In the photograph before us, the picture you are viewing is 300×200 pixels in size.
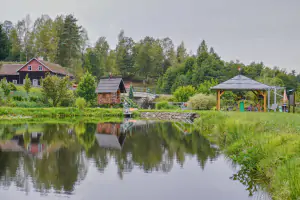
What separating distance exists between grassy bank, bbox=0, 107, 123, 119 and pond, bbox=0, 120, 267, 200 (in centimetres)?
1290

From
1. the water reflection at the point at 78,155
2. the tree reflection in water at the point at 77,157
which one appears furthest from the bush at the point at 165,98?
the tree reflection in water at the point at 77,157

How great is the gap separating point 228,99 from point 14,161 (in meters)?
23.3

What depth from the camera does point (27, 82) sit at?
2934 centimetres

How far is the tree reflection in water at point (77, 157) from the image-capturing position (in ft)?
22.5

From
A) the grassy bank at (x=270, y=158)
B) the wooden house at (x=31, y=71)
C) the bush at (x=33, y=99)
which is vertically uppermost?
the wooden house at (x=31, y=71)

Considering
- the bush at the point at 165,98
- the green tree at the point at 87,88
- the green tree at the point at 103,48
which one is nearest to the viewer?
the green tree at the point at 87,88

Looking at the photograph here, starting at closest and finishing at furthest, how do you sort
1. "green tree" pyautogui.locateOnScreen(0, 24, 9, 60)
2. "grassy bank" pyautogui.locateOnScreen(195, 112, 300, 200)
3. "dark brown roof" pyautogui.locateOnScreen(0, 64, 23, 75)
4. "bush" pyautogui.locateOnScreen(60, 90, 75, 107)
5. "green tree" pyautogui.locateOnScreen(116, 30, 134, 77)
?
1. "grassy bank" pyautogui.locateOnScreen(195, 112, 300, 200)
2. "bush" pyautogui.locateOnScreen(60, 90, 75, 107)
3. "dark brown roof" pyautogui.locateOnScreen(0, 64, 23, 75)
4. "green tree" pyautogui.locateOnScreen(0, 24, 9, 60)
5. "green tree" pyautogui.locateOnScreen(116, 30, 134, 77)

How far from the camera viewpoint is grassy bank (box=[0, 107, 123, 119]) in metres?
23.8

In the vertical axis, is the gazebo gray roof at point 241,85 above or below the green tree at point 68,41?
below

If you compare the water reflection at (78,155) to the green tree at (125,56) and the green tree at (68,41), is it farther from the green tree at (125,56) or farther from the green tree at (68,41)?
the green tree at (125,56)

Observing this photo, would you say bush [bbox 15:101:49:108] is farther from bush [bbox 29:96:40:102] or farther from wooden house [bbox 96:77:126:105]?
wooden house [bbox 96:77:126:105]

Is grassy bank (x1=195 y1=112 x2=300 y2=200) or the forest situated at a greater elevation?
the forest

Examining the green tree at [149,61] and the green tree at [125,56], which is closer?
the green tree at [149,61]

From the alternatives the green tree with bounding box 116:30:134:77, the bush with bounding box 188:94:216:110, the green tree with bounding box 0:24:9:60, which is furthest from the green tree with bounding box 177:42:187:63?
the bush with bounding box 188:94:216:110
